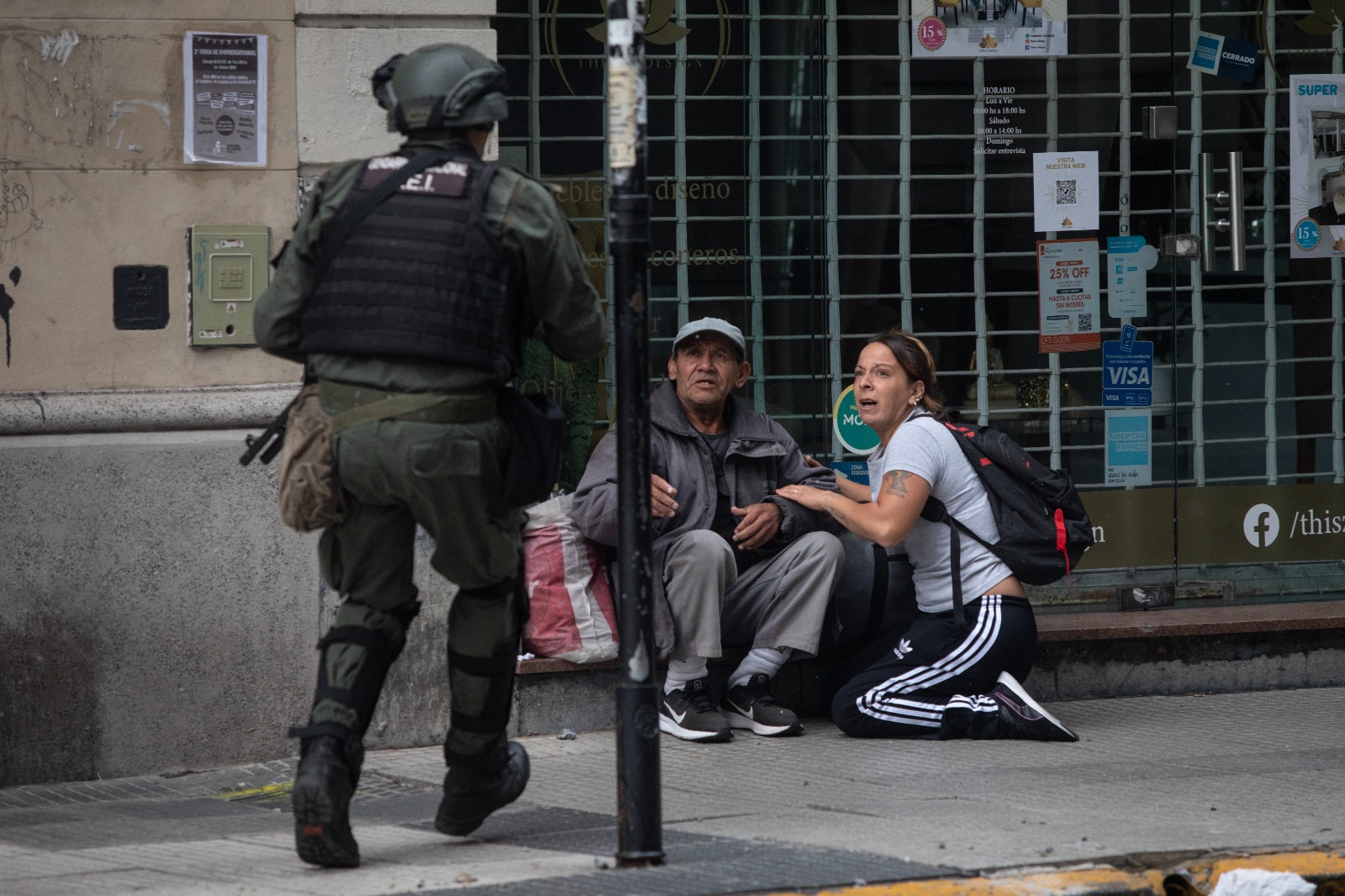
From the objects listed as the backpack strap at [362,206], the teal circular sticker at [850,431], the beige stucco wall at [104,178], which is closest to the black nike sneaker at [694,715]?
the teal circular sticker at [850,431]

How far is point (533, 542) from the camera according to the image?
5605 mm

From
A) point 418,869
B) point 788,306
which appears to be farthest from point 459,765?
point 788,306


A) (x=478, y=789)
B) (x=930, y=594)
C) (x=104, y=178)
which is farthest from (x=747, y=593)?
(x=104, y=178)

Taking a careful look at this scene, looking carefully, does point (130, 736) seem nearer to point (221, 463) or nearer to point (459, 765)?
point (221, 463)

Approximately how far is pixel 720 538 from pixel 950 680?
2.93ft

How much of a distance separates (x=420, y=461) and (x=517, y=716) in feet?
6.82

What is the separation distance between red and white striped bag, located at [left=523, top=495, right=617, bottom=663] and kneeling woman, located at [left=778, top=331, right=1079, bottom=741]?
73 cm

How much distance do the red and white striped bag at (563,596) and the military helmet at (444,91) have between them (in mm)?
1963

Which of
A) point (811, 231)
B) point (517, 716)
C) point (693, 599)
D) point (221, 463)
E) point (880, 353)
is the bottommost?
point (517, 716)

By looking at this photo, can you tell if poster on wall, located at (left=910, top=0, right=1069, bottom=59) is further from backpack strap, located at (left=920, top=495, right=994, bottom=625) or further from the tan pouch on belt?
the tan pouch on belt

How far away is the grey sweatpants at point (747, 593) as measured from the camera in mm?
5488

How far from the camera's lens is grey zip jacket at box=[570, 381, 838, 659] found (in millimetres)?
5504

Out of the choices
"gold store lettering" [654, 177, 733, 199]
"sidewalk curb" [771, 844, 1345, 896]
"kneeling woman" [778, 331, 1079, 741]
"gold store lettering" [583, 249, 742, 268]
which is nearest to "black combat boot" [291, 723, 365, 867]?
"sidewalk curb" [771, 844, 1345, 896]

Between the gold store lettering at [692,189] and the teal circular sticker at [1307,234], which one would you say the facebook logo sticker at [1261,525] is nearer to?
the teal circular sticker at [1307,234]
